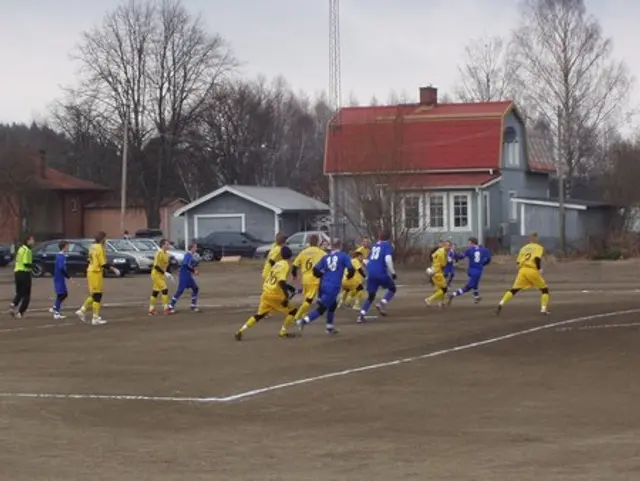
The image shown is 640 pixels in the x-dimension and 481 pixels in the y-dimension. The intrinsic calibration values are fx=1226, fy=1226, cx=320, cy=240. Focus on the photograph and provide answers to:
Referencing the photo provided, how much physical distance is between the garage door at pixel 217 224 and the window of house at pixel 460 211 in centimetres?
1483

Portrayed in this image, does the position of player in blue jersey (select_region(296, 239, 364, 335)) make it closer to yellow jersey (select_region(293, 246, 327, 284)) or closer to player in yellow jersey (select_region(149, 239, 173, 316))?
yellow jersey (select_region(293, 246, 327, 284))

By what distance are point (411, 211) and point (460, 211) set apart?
8.17 meters

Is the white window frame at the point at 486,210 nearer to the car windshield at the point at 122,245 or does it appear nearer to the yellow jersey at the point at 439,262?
the car windshield at the point at 122,245

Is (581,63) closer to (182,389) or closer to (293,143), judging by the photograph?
(293,143)

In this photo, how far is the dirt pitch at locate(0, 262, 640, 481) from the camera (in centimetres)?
1013

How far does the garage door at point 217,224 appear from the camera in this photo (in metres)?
67.8

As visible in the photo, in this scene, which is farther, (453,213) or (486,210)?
(486,210)

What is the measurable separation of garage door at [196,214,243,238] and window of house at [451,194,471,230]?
48.7 feet

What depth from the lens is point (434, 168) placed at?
186 feet

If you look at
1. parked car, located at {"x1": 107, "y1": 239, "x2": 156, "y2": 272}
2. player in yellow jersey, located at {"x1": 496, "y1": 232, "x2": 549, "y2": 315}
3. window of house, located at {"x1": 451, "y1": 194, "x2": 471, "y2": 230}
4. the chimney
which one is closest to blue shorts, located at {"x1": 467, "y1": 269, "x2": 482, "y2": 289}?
player in yellow jersey, located at {"x1": 496, "y1": 232, "x2": 549, "y2": 315}

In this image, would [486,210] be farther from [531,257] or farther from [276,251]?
[276,251]

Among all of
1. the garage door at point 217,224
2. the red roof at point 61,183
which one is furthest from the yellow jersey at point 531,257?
the red roof at point 61,183

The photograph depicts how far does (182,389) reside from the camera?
49.6 feet

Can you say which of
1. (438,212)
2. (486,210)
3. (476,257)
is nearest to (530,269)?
(476,257)
